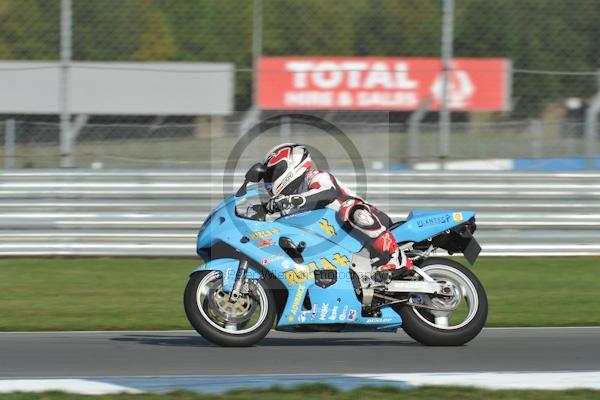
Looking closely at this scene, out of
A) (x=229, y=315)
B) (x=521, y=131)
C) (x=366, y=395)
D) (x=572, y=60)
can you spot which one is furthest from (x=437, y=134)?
(x=366, y=395)

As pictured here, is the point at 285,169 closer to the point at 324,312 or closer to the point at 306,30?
the point at 324,312

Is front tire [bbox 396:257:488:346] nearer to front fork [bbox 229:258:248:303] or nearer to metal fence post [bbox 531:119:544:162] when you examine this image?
front fork [bbox 229:258:248:303]

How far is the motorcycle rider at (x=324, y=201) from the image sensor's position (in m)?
7.45

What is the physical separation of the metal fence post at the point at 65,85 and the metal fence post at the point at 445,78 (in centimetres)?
431

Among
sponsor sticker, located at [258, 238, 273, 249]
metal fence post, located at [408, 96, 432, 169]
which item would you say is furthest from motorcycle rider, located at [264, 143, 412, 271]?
metal fence post, located at [408, 96, 432, 169]

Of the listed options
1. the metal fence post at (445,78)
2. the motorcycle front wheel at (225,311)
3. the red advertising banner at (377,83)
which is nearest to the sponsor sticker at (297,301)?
the motorcycle front wheel at (225,311)

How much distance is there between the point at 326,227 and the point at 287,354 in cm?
93

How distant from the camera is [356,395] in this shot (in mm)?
5816

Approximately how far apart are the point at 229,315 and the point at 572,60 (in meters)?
7.38

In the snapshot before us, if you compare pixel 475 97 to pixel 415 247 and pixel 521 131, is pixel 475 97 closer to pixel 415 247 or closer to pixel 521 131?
pixel 521 131

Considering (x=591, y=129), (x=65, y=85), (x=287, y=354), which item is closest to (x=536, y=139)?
(x=591, y=129)

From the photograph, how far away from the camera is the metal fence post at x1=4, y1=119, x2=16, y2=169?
12242mm

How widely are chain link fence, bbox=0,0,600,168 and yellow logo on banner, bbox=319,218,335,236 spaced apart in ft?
17.2

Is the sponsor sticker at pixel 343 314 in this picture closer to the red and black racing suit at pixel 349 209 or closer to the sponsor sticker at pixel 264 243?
the red and black racing suit at pixel 349 209
